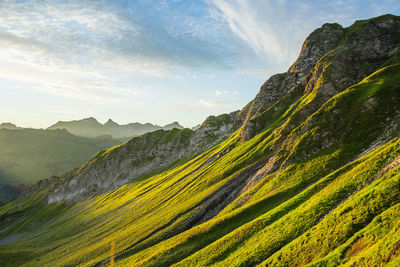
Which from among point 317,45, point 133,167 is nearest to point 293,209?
point 317,45

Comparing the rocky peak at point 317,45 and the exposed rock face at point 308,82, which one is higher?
the rocky peak at point 317,45

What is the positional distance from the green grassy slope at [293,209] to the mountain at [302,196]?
0.60 feet

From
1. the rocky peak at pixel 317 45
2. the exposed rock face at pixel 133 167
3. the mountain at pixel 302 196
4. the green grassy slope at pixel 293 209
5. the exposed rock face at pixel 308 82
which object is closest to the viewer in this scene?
the green grassy slope at pixel 293 209

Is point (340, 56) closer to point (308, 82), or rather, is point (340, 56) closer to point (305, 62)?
point (308, 82)

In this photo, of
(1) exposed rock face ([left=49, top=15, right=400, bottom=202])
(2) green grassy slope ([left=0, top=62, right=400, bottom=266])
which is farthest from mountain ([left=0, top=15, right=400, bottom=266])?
(1) exposed rock face ([left=49, top=15, right=400, bottom=202])

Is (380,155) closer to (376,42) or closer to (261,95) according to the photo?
(376,42)

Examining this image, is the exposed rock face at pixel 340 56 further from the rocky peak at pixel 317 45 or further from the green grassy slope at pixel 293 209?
the green grassy slope at pixel 293 209

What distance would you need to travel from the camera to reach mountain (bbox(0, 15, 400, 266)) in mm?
26156

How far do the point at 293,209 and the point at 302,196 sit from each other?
372 centimetres

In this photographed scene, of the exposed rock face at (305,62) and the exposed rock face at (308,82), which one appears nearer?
the exposed rock face at (308,82)

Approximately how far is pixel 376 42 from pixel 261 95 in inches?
2400

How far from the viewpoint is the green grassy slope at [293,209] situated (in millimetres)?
25562

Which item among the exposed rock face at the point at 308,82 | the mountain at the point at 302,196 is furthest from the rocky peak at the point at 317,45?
the mountain at the point at 302,196

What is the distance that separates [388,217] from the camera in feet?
73.6
